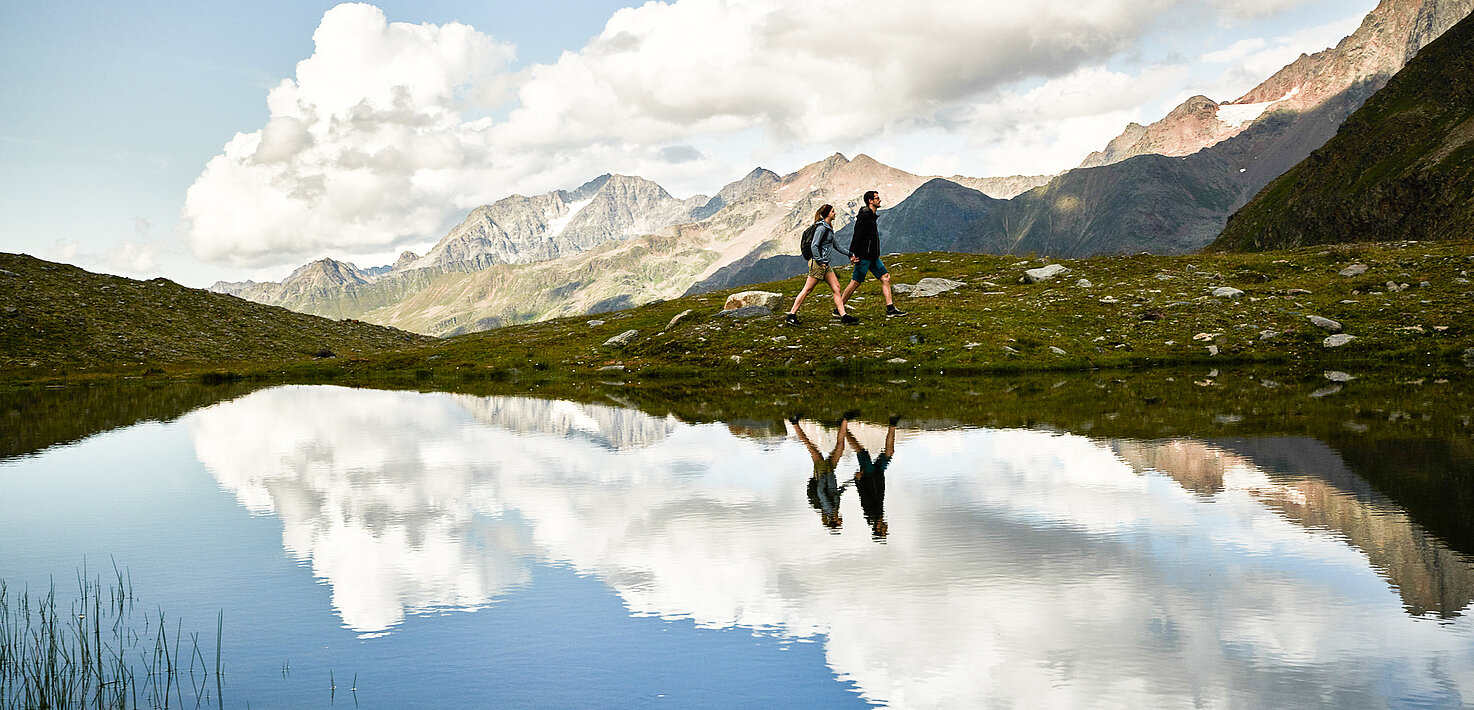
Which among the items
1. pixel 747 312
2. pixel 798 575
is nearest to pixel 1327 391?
pixel 798 575

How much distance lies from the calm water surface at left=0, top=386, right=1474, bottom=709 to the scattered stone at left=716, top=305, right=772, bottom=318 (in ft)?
119

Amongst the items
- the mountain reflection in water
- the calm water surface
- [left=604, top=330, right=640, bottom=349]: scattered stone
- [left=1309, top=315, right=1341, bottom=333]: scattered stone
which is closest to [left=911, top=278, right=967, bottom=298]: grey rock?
[left=604, top=330, right=640, bottom=349]: scattered stone

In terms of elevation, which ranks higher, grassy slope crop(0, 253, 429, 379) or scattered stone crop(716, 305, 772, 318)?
grassy slope crop(0, 253, 429, 379)

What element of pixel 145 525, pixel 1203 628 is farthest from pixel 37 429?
pixel 1203 628

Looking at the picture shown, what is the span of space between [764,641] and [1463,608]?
6.34 meters

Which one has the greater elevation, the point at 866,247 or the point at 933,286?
the point at 933,286

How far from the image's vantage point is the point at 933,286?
58.1m

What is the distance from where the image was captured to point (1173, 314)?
1769 inches

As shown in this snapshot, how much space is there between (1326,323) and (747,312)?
99.8ft

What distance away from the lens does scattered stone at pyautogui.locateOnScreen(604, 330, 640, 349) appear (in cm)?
5769

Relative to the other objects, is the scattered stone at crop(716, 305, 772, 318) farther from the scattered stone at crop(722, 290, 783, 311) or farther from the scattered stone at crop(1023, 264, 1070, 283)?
the scattered stone at crop(1023, 264, 1070, 283)

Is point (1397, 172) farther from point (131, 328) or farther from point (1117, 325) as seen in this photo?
point (131, 328)

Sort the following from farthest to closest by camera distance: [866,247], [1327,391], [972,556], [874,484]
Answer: [866,247], [1327,391], [874,484], [972,556]

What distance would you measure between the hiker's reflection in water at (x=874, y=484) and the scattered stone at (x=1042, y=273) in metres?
40.8
